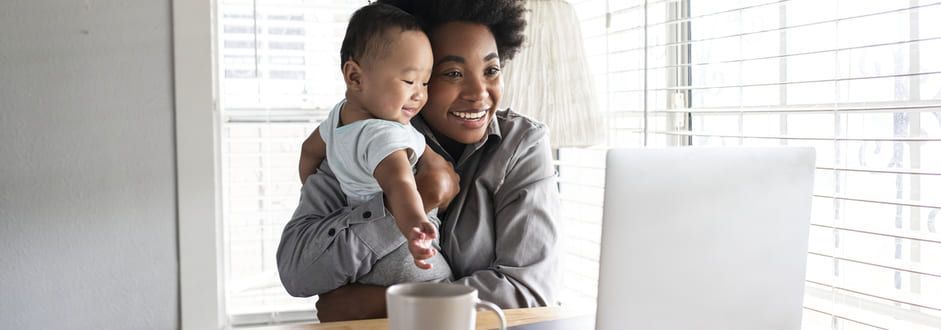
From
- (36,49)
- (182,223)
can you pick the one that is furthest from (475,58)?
(36,49)

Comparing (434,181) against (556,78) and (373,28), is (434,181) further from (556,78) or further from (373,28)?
(556,78)

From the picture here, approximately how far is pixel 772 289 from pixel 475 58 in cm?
79

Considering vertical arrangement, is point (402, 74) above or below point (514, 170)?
above

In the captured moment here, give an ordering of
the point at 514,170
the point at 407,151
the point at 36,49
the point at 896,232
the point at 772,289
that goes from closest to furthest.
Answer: the point at 772,289
the point at 407,151
the point at 896,232
the point at 514,170
the point at 36,49

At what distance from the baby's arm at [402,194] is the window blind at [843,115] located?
44 centimetres

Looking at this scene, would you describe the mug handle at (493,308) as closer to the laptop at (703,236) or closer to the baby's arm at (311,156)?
the laptop at (703,236)

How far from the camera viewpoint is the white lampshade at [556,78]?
1859mm

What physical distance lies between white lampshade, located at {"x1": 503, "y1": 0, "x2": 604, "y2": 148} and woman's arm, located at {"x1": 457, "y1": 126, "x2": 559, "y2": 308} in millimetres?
341

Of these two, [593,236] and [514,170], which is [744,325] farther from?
[593,236]

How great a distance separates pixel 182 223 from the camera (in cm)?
226

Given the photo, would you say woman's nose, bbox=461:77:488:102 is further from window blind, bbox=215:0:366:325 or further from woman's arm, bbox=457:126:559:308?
window blind, bbox=215:0:366:325

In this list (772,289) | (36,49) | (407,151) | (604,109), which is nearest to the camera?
(772,289)

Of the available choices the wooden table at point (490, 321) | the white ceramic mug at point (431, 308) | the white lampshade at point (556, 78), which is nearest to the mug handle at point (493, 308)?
the white ceramic mug at point (431, 308)

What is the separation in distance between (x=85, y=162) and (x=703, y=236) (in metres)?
1.98
